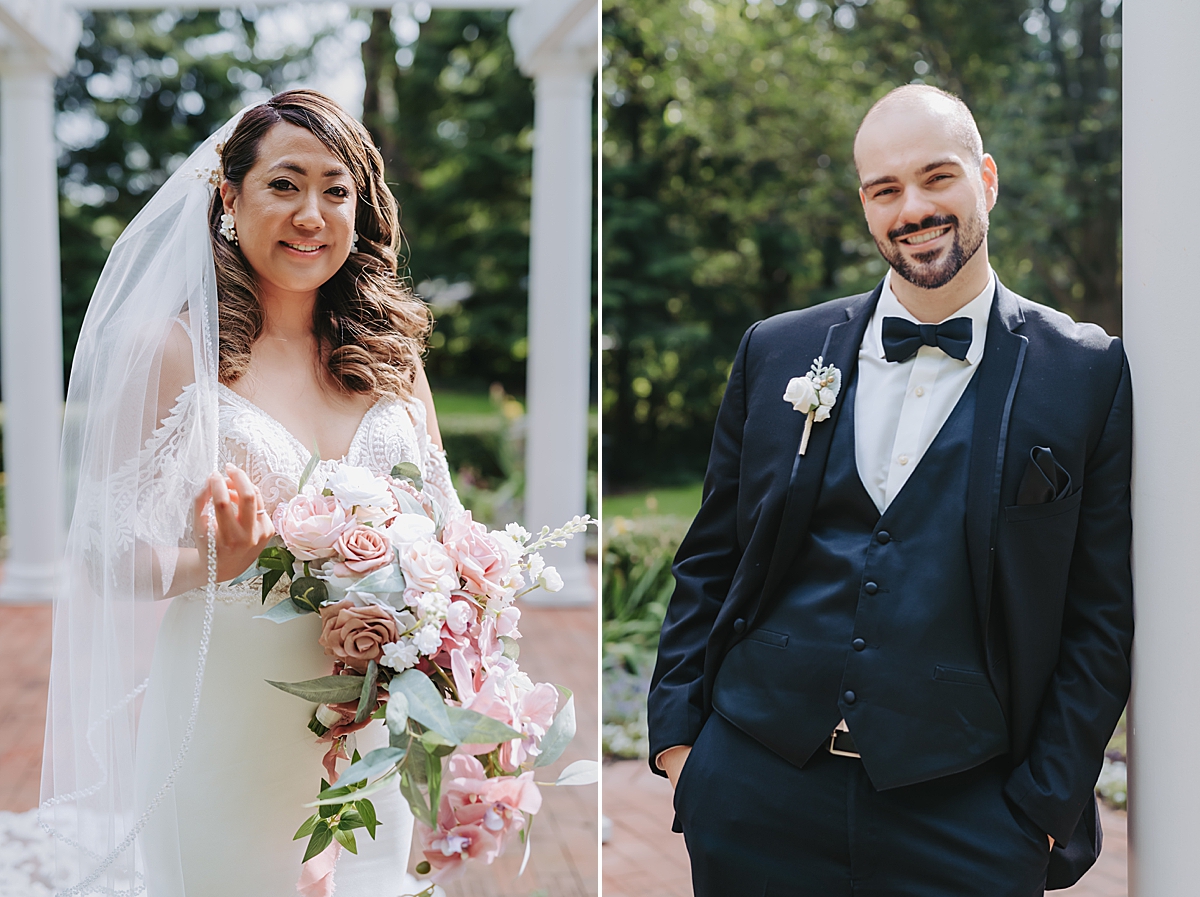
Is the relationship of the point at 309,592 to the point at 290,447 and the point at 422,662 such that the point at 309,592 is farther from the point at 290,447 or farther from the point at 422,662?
the point at 290,447

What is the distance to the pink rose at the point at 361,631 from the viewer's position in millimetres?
1840

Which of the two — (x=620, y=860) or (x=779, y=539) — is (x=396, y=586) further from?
(x=620, y=860)

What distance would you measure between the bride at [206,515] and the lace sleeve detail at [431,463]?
0.35 feet

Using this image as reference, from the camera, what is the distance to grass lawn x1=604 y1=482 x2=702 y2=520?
7.75 meters

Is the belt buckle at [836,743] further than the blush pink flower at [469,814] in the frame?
Yes

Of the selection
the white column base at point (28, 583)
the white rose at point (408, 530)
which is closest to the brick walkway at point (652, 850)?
the white rose at point (408, 530)

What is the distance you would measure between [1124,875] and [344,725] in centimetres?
322

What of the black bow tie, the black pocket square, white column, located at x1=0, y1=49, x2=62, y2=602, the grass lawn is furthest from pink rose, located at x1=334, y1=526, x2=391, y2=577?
white column, located at x1=0, y1=49, x2=62, y2=602

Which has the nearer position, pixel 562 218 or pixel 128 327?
pixel 128 327

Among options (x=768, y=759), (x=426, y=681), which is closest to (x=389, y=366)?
(x=426, y=681)

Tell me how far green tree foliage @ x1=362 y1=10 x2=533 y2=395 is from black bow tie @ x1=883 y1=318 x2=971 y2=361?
444 inches

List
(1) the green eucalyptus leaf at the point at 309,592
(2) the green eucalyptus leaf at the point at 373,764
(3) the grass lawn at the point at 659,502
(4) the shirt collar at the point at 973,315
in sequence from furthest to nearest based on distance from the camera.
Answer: (3) the grass lawn at the point at 659,502 → (4) the shirt collar at the point at 973,315 → (1) the green eucalyptus leaf at the point at 309,592 → (2) the green eucalyptus leaf at the point at 373,764

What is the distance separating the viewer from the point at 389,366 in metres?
2.48

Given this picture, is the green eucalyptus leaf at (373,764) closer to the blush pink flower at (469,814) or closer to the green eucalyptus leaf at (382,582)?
the blush pink flower at (469,814)
